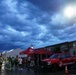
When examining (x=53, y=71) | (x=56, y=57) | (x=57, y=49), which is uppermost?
(x=57, y=49)

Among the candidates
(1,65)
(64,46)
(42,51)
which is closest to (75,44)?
(64,46)

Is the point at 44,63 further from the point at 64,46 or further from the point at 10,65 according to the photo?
the point at 64,46

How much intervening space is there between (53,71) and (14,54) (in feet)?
73.4

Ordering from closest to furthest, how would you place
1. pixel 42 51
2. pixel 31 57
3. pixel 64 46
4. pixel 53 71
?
pixel 53 71
pixel 42 51
pixel 64 46
pixel 31 57

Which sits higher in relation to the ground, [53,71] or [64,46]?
[64,46]

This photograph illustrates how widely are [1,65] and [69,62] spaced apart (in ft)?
41.8

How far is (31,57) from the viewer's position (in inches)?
1693

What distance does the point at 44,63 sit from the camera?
2612 cm

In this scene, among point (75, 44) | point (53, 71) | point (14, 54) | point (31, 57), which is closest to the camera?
point (53, 71)

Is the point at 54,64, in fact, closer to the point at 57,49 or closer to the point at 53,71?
the point at 53,71

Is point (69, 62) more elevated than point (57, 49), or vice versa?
point (57, 49)

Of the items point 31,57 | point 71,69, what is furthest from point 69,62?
point 31,57

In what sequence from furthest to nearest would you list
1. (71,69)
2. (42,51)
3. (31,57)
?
(31,57) → (42,51) → (71,69)

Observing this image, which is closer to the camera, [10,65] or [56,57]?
[56,57]
